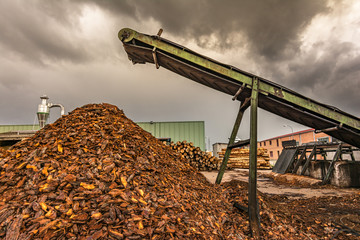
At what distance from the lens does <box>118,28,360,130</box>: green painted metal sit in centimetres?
423

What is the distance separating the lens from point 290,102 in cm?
425

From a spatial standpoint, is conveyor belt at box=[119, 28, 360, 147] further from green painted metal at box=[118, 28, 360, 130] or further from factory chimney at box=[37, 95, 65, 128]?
factory chimney at box=[37, 95, 65, 128]

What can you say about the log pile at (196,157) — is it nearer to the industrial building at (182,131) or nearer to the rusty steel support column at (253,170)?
the industrial building at (182,131)

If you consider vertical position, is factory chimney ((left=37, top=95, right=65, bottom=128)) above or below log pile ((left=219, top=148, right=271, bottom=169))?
above

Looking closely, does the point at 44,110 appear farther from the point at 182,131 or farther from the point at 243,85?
the point at 243,85

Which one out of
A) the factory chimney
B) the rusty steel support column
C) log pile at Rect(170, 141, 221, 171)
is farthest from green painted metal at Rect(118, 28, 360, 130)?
the factory chimney

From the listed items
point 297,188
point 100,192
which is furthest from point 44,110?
point 297,188

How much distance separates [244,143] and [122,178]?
282 cm

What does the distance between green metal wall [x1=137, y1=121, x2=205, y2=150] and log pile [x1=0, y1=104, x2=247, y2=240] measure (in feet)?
54.3

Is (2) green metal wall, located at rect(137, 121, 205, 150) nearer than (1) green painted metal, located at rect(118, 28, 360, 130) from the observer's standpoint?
No

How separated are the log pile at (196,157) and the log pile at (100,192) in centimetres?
797

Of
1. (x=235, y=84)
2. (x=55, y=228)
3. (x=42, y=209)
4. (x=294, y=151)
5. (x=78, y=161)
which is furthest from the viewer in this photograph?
(x=294, y=151)

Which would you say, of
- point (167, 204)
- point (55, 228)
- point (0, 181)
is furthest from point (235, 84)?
point (0, 181)

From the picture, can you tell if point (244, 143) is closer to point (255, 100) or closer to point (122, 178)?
point (255, 100)
